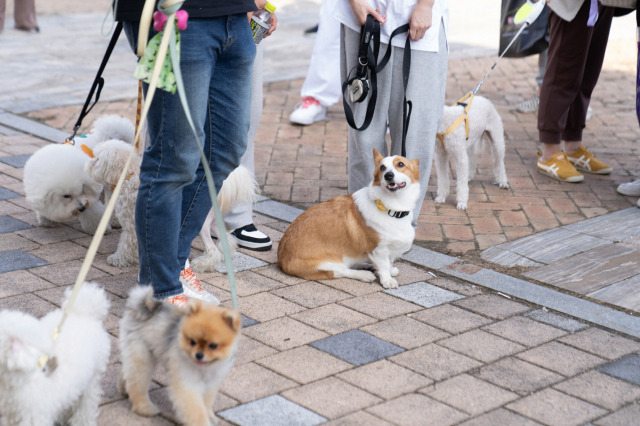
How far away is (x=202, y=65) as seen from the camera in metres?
2.96

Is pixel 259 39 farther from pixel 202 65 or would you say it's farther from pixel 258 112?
pixel 202 65

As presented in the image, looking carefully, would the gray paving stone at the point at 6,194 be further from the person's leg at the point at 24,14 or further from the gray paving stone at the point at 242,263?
the person's leg at the point at 24,14

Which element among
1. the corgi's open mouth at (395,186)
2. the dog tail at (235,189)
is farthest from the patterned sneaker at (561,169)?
the dog tail at (235,189)

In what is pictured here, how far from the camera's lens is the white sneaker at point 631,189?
5.49m

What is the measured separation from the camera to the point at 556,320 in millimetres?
3680

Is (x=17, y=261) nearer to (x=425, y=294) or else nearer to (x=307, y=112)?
(x=425, y=294)

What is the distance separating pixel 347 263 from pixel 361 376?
3.74 ft

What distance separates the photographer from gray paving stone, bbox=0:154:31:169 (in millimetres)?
5648

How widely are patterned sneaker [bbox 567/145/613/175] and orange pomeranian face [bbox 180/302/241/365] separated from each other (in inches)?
173

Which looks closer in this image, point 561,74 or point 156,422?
point 156,422

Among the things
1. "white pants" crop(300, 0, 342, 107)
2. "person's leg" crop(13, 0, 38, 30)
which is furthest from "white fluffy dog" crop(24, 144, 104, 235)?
"person's leg" crop(13, 0, 38, 30)

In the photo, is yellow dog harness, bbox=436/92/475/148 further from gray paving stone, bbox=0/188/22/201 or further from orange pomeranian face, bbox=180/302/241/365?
orange pomeranian face, bbox=180/302/241/365

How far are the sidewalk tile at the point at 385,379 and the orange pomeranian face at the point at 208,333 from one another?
2.52 feet

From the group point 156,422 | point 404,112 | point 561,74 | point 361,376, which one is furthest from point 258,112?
point 561,74
